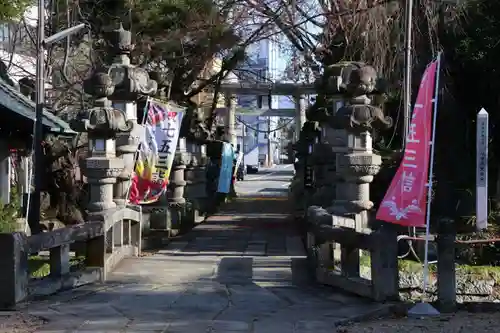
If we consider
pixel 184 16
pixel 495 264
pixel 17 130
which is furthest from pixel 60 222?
pixel 495 264

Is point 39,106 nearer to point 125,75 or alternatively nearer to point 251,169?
point 125,75

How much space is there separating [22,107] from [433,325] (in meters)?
11.1

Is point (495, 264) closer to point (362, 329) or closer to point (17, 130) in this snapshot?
point (362, 329)

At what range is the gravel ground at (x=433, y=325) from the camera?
25.4 ft

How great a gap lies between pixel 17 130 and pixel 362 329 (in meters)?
12.2

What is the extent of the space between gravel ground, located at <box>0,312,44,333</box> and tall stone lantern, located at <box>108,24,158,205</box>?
6175 mm

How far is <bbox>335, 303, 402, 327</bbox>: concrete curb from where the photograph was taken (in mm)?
8146

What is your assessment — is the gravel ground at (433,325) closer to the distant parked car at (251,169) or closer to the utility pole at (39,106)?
the utility pole at (39,106)

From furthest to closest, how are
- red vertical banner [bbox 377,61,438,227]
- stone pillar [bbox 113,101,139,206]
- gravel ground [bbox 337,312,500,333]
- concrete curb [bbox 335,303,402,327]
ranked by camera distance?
1. stone pillar [bbox 113,101,139,206]
2. red vertical banner [bbox 377,61,438,227]
3. concrete curb [bbox 335,303,402,327]
4. gravel ground [bbox 337,312,500,333]

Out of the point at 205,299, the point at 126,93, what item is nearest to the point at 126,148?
the point at 126,93

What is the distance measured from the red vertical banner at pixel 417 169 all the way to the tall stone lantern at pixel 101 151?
5798 mm

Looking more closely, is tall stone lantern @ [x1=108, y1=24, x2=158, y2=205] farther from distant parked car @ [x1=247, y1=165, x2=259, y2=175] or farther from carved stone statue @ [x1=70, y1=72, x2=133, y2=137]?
distant parked car @ [x1=247, y1=165, x2=259, y2=175]

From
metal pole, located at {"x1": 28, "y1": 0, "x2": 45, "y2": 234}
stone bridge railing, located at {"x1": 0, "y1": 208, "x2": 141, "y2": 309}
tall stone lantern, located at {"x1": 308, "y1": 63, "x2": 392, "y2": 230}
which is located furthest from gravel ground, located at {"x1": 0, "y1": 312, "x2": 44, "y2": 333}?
metal pole, located at {"x1": 28, "y1": 0, "x2": 45, "y2": 234}

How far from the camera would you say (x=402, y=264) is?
13156 millimetres
